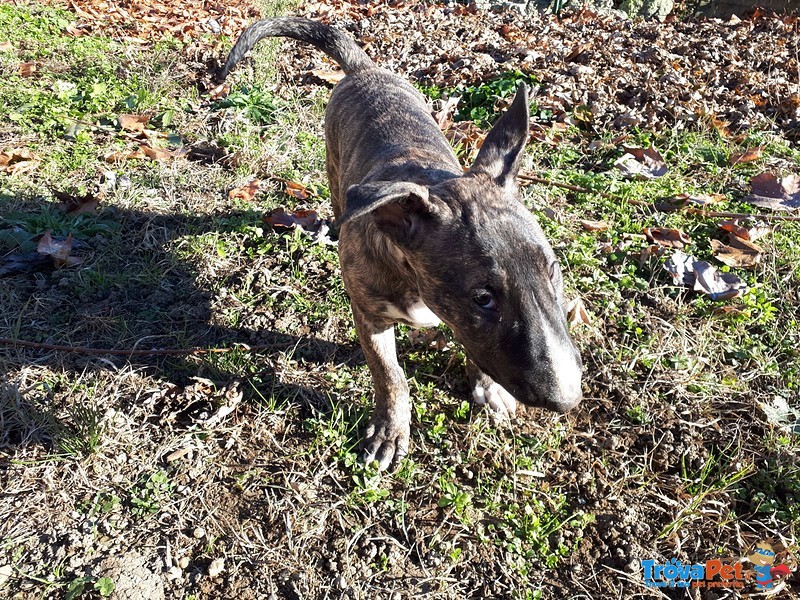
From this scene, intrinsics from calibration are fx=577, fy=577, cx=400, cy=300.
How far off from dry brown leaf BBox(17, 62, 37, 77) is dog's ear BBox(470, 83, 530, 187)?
18.6 feet

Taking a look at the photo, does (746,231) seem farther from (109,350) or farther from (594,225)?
(109,350)

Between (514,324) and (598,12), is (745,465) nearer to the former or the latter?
(514,324)

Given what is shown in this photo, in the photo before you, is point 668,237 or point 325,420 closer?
point 325,420

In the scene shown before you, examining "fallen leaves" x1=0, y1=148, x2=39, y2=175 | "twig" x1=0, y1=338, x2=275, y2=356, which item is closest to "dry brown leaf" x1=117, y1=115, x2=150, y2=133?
"fallen leaves" x1=0, y1=148, x2=39, y2=175

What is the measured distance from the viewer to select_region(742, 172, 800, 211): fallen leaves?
455 centimetres

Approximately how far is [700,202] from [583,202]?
89cm

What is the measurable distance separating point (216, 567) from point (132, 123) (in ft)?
14.5

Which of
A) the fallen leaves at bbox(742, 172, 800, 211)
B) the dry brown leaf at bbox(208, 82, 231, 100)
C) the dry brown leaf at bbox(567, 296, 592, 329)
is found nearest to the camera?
the dry brown leaf at bbox(567, 296, 592, 329)

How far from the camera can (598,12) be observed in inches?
326

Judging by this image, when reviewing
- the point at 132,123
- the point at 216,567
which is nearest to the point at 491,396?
the point at 216,567

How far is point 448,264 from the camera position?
95.4 inches

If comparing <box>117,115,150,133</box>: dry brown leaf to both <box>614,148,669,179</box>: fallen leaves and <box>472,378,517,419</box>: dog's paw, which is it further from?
<box>614,148,669,179</box>: fallen leaves

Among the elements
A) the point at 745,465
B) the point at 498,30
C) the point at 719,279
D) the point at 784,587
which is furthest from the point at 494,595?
the point at 498,30

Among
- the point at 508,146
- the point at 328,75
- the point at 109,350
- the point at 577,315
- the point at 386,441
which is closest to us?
the point at 508,146
